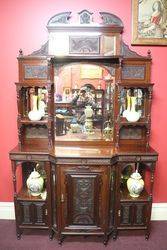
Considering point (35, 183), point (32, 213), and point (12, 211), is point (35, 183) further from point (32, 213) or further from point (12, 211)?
point (12, 211)

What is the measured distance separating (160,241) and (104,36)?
7.29 ft

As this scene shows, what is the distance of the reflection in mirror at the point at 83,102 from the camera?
2.69 metres

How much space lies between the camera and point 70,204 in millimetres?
2590

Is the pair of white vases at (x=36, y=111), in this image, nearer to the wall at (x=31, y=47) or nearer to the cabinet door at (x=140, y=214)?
the wall at (x=31, y=47)

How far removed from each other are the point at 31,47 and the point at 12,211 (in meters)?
1.91

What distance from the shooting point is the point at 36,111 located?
267 centimetres

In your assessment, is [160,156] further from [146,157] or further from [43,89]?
[43,89]

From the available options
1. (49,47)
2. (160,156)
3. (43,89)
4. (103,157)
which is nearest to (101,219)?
(103,157)

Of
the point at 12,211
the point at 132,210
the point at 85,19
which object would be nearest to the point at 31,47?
the point at 85,19

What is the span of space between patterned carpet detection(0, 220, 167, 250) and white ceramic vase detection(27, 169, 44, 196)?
0.50 meters

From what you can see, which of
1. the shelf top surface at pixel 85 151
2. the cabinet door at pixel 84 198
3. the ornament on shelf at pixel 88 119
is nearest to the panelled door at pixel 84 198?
the cabinet door at pixel 84 198

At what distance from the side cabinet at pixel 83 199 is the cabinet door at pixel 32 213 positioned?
Answer: 0.20 metres

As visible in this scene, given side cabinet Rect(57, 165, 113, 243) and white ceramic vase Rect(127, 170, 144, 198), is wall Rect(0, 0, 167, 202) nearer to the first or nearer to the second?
white ceramic vase Rect(127, 170, 144, 198)

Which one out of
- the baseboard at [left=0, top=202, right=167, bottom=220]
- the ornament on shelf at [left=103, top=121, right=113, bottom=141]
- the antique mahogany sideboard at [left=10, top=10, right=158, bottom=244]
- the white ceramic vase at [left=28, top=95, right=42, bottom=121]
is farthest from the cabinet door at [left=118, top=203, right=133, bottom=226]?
the white ceramic vase at [left=28, top=95, right=42, bottom=121]
